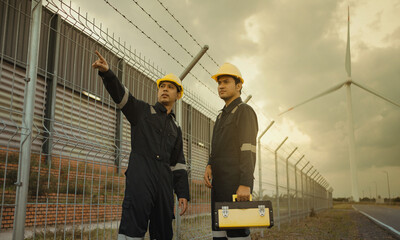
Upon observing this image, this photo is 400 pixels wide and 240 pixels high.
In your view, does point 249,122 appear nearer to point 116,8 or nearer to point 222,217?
point 222,217

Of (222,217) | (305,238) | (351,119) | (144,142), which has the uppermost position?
(351,119)

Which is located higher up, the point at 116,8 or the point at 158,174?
the point at 116,8

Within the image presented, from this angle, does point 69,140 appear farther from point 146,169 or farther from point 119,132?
point 119,132

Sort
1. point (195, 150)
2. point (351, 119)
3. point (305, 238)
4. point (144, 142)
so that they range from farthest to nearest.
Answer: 1. point (351, 119)
2. point (305, 238)
3. point (195, 150)
4. point (144, 142)

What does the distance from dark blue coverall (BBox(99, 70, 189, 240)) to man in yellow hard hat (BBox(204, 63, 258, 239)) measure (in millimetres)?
444

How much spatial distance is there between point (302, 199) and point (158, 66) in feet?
53.6

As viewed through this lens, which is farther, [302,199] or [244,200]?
[302,199]

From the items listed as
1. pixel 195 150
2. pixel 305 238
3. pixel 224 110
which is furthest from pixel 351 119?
pixel 224 110

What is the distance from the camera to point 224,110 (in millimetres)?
3660

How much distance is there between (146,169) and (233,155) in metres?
0.85

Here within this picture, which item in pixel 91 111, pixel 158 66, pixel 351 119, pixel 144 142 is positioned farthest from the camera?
pixel 351 119

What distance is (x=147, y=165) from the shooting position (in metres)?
3.15

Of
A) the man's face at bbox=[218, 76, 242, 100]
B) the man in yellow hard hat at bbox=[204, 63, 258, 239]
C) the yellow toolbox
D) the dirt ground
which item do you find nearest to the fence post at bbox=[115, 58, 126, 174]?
the man in yellow hard hat at bbox=[204, 63, 258, 239]

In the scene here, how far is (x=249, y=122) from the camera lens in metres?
3.38
